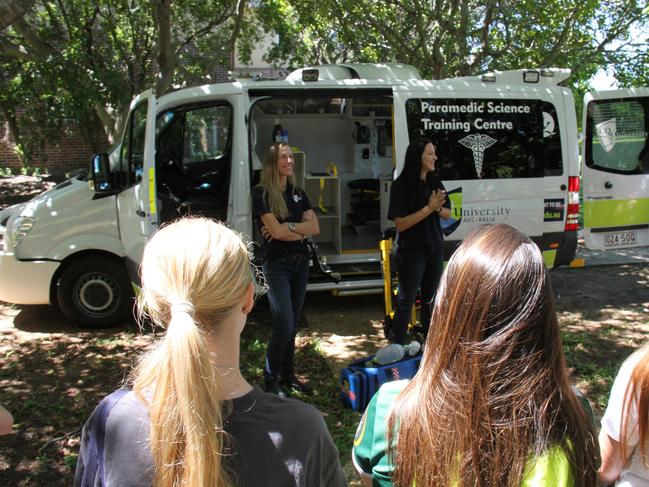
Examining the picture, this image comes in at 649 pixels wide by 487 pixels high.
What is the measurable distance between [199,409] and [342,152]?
23.3 feet

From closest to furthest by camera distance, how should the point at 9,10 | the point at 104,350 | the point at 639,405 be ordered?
the point at 639,405, the point at 9,10, the point at 104,350

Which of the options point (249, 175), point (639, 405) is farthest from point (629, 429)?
point (249, 175)

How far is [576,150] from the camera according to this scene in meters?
5.89

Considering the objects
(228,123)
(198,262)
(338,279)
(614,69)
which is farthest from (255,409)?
(614,69)

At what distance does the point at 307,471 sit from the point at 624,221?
596 cm

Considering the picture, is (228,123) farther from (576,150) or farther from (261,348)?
(576,150)

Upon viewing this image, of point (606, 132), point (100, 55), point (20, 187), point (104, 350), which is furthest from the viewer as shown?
point (20, 187)

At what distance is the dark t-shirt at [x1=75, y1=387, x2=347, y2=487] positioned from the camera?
1.17 metres

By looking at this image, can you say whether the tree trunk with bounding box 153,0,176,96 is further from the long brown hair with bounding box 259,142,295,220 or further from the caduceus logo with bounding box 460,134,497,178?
A: the long brown hair with bounding box 259,142,295,220

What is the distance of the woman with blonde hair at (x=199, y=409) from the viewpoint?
1.11 meters

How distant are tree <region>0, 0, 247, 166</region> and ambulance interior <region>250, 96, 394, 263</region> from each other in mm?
2087

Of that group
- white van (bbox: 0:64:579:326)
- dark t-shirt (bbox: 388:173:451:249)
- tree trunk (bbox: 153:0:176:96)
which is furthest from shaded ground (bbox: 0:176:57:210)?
dark t-shirt (bbox: 388:173:451:249)

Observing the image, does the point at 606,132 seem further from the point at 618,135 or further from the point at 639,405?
the point at 639,405

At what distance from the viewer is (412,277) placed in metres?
4.28
